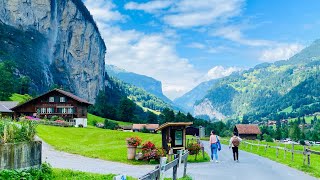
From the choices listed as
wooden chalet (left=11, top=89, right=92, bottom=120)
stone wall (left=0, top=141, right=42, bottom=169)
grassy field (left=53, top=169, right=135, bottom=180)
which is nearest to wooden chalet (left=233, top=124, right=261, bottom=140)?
wooden chalet (left=11, top=89, right=92, bottom=120)

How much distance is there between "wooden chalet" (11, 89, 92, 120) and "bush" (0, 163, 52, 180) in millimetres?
81138

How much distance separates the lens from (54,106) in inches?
4141

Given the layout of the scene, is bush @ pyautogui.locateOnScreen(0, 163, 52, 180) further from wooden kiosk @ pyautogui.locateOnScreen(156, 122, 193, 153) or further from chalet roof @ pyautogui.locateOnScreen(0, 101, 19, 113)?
chalet roof @ pyautogui.locateOnScreen(0, 101, 19, 113)

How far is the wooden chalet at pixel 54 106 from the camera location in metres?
102

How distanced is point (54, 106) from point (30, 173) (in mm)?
86935

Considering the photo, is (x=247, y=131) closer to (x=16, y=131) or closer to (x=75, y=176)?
(x=75, y=176)

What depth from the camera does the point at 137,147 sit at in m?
33.6

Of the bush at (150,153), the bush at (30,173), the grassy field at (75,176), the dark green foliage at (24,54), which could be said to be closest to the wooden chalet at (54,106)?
the bush at (150,153)

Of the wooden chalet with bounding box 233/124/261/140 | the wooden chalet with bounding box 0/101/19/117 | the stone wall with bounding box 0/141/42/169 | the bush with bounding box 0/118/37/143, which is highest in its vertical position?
the wooden chalet with bounding box 0/101/19/117

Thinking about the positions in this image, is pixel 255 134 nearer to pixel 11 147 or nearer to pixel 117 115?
pixel 117 115

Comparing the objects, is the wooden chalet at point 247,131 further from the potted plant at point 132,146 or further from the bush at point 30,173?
the bush at point 30,173

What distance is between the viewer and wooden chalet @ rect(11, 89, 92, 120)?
102 meters

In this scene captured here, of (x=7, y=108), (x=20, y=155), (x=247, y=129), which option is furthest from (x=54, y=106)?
(x=20, y=155)

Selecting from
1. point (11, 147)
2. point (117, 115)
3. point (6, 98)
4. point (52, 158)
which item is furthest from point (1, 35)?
point (11, 147)
